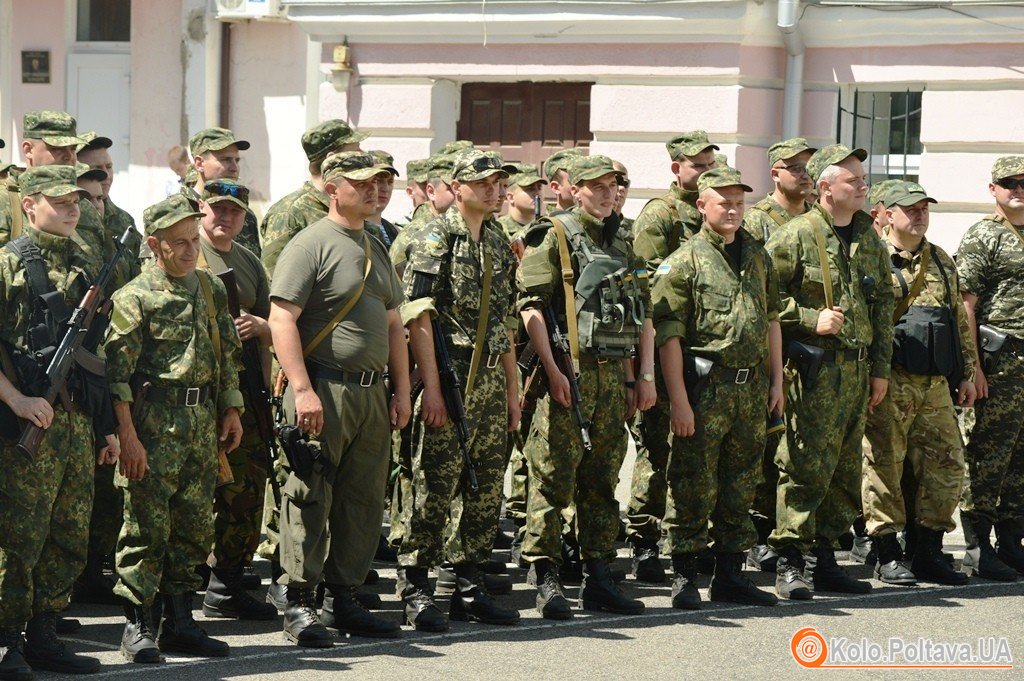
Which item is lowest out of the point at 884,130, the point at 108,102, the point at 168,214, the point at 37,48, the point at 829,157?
the point at 168,214

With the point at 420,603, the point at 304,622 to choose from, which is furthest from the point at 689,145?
the point at 304,622

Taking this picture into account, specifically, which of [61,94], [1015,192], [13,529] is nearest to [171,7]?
[61,94]

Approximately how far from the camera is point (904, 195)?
9.42 m

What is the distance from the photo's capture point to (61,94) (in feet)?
61.1

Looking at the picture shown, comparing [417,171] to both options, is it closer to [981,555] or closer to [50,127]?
[50,127]

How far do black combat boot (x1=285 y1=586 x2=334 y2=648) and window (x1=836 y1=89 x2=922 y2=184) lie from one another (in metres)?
8.25

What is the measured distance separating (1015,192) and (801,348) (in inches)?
65.1

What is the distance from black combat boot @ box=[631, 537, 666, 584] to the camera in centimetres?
930

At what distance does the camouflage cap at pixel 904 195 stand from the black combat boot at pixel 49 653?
476 cm

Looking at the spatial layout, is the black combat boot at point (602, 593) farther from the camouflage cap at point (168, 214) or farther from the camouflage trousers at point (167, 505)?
the camouflage cap at point (168, 214)

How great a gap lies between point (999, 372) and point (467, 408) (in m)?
3.23

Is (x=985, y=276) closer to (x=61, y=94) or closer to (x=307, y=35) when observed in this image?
(x=307, y=35)

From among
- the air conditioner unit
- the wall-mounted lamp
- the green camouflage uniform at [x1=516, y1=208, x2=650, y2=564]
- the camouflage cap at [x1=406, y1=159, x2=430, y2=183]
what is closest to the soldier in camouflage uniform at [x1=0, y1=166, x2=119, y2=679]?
the green camouflage uniform at [x1=516, y1=208, x2=650, y2=564]

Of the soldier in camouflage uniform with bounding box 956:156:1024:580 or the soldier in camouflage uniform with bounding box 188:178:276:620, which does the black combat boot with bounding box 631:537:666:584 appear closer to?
the soldier in camouflage uniform with bounding box 956:156:1024:580
